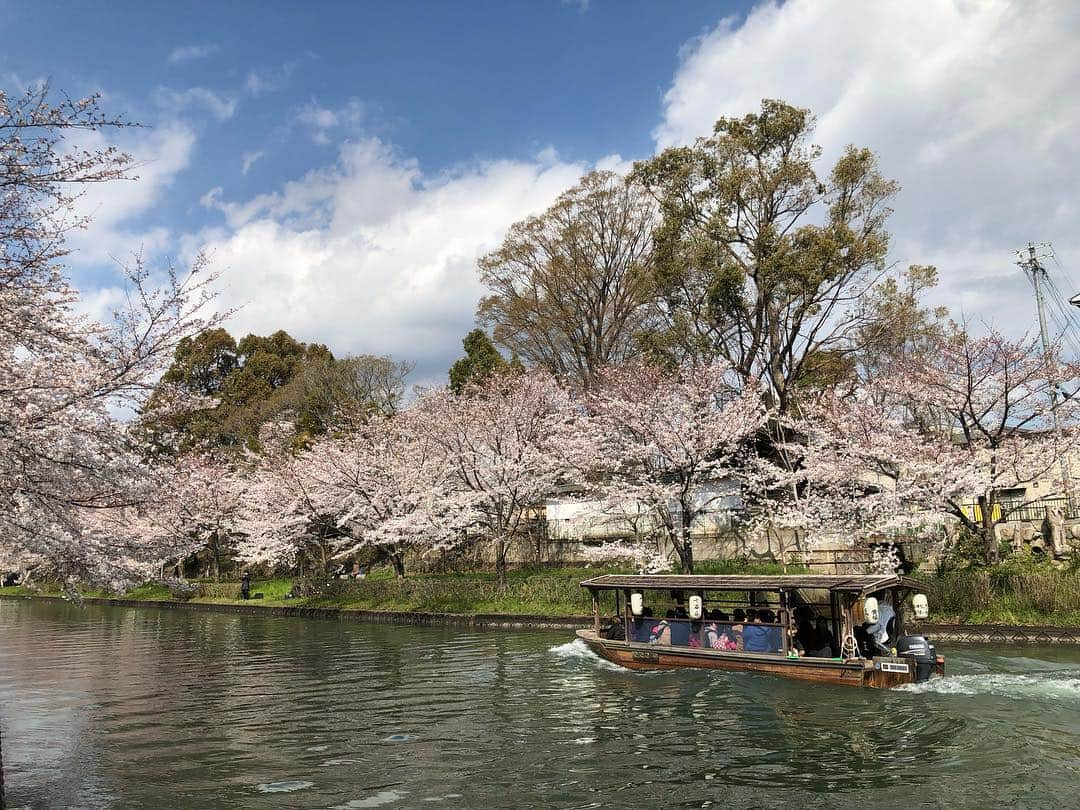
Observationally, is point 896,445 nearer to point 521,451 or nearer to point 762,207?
point 762,207

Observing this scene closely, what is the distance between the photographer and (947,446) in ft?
84.3

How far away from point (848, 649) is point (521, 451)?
1981 cm

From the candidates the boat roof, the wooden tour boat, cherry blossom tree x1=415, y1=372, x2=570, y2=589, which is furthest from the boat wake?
cherry blossom tree x1=415, y1=372, x2=570, y2=589

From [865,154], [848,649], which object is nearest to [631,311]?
[865,154]

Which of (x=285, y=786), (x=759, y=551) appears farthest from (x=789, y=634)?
(x=759, y=551)

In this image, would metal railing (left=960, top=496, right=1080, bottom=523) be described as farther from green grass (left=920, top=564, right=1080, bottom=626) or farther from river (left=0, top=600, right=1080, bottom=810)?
river (left=0, top=600, right=1080, bottom=810)

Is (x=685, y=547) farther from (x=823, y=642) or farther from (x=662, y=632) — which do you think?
(x=823, y=642)

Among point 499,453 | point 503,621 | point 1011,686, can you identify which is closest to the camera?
point 1011,686

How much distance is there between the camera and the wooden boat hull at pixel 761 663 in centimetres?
1680

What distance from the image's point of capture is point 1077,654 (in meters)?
20.3

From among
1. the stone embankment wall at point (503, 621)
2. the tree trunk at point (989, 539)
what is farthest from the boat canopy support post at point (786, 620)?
the tree trunk at point (989, 539)

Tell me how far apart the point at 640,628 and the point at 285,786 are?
12.0 meters

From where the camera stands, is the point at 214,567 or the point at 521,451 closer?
the point at 521,451

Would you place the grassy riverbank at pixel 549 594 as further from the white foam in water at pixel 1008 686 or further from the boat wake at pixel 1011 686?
the white foam in water at pixel 1008 686
